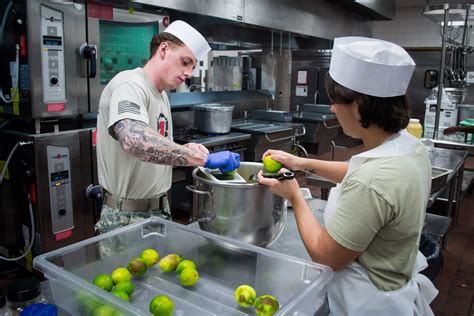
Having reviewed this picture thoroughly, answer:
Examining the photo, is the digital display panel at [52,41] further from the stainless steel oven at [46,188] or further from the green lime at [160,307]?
the green lime at [160,307]

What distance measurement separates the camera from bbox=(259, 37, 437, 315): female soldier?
3.35ft

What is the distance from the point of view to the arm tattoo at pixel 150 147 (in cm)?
143

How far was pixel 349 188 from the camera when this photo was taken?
1.03 m

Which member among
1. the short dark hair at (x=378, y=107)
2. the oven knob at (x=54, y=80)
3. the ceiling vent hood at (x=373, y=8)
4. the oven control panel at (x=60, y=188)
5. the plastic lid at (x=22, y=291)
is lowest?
the oven control panel at (x=60, y=188)

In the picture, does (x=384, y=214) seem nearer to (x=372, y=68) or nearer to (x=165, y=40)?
(x=372, y=68)

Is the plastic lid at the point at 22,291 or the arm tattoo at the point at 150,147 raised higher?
the arm tattoo at the point at 150,147

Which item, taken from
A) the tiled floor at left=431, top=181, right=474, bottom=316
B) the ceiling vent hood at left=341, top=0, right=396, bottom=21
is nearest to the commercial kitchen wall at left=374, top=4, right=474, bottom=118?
the ceiling vent hood at left=341, top=0, right=396, bottom=21

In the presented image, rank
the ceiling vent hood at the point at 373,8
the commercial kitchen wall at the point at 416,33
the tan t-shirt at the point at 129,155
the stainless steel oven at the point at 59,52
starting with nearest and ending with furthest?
the tan t-shirt at the point at 129,155, the stainless steel oven at the point at 59,52, the ceiling vent hood at the point at 373,8, the commercial kitchen wall at the point at 416,33

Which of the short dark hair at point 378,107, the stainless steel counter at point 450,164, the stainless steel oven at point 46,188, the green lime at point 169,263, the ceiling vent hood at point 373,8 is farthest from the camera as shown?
the ceiling vent hood at point 373,8

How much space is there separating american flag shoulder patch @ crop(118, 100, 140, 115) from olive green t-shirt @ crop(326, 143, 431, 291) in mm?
806

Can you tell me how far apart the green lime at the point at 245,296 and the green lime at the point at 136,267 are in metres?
0.29

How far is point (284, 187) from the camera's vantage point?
1220mm

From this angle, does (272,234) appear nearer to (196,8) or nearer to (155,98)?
(155,98)

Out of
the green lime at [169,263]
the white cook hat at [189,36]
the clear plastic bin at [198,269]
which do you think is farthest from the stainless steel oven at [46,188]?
the green lime at [169,263]
